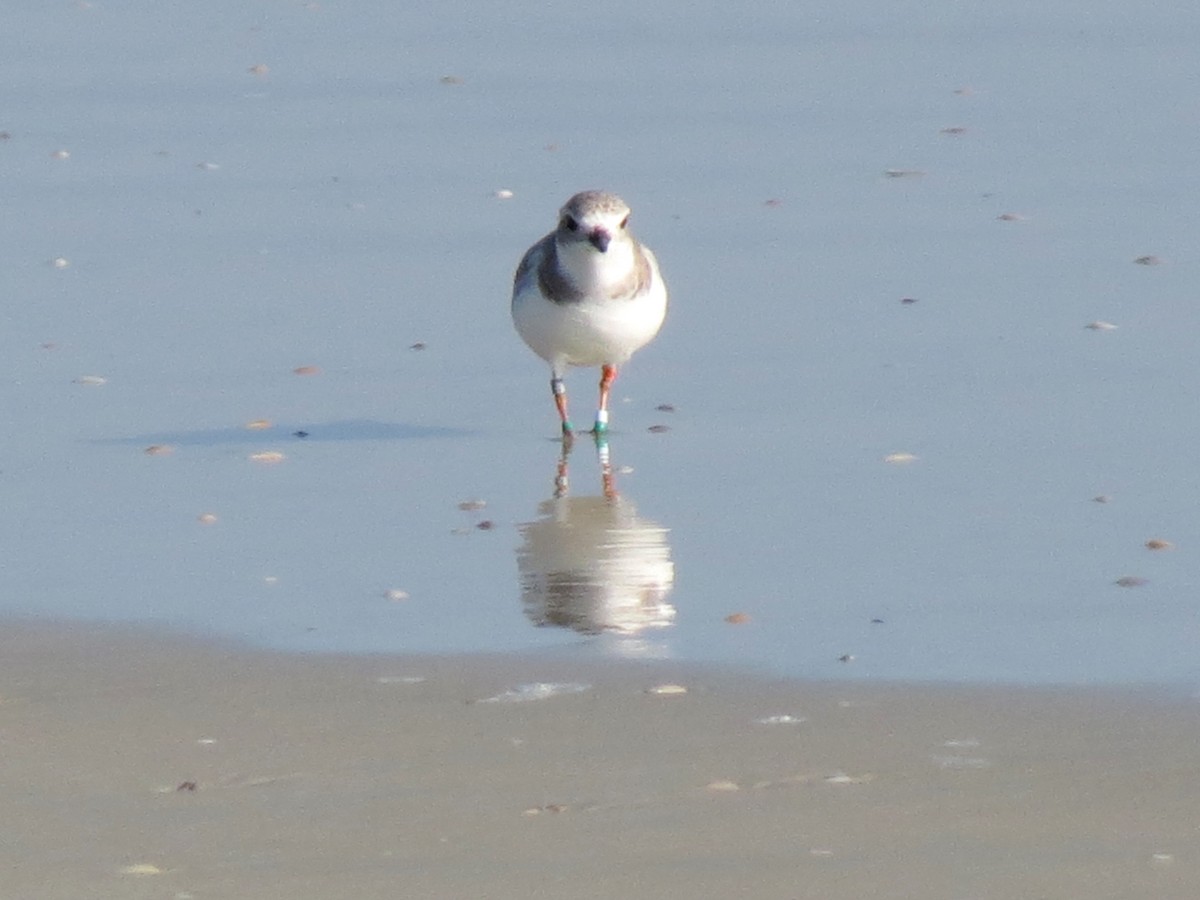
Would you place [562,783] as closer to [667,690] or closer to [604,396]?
[667,690]

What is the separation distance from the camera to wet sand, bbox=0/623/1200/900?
14.0ft

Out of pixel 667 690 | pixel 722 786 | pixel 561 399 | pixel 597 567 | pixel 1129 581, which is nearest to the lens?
pixel 722 786

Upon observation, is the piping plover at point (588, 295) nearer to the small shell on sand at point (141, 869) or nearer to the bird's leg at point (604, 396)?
the bird's leg at point (604, 396)

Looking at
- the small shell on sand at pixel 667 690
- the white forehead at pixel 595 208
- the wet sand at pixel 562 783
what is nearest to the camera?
the wet sand at pixel 562 783

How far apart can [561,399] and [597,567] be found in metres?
1.49

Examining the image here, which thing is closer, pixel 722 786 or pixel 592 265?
pixel 722 786

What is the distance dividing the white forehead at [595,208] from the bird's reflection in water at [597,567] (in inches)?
33.1

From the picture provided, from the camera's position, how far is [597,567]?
252 inches

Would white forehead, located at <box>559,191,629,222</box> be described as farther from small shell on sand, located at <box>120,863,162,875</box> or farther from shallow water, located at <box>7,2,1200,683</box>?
small shell on sand, located at <box>120,863,162,875</box>

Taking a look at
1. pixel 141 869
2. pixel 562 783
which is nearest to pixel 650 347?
pixel 562 783

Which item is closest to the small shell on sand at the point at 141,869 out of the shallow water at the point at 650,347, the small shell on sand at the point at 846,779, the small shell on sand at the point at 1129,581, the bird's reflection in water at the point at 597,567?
the small shell on sand at the point at 846,779

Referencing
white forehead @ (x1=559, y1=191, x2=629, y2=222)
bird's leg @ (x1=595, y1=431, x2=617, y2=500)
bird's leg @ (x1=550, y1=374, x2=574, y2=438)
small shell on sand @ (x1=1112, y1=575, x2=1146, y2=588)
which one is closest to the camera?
small shell on sand @ (x1=1112, y1=575, x2=1146, y2=588)

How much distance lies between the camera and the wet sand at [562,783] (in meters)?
4.28

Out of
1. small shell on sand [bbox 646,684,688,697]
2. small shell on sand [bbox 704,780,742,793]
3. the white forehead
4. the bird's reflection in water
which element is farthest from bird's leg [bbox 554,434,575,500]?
small shell on sand [bbox 704,780,742,793]
